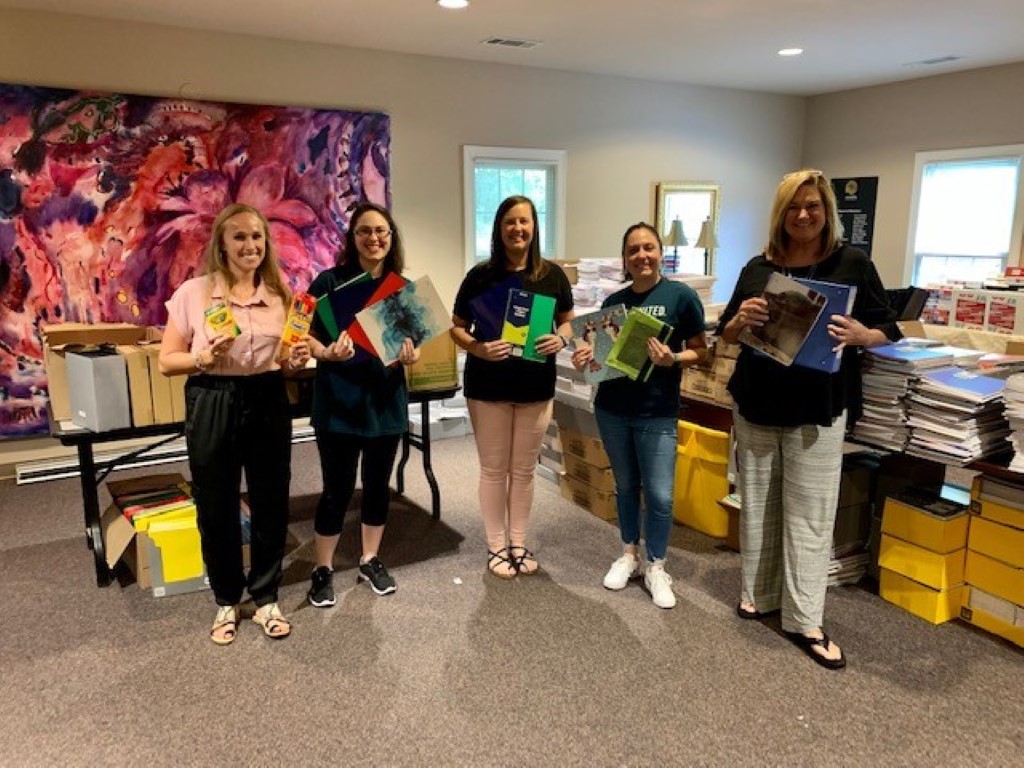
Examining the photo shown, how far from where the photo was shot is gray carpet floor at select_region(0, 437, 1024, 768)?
1.99 meters

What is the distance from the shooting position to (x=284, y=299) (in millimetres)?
2402

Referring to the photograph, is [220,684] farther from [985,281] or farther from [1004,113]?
[1004,113]

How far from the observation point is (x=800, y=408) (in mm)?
2273

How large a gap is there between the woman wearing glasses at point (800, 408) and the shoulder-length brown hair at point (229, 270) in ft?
4.71

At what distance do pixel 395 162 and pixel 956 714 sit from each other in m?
4.21

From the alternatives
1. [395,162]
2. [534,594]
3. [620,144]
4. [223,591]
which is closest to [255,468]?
[223,591]

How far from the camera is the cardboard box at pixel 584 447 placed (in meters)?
3.54

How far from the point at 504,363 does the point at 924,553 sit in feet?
5.23

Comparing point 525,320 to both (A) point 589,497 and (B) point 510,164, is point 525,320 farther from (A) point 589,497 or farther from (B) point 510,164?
(B) point 510,164

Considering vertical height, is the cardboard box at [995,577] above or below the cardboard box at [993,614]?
above

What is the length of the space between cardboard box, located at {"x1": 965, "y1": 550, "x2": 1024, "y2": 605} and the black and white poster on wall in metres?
4.44

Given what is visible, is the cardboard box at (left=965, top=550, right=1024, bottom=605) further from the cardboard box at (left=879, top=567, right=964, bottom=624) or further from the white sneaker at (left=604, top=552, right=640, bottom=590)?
the white sneaker at (left=604, top=552, right=640, bottom=590)

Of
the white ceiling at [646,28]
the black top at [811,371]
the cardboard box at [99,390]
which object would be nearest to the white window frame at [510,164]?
the white ceiling at [646,28]

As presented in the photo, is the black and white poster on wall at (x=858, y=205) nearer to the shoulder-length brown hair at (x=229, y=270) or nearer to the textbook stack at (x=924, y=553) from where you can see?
the textbook stack at (x=924, y=553)
